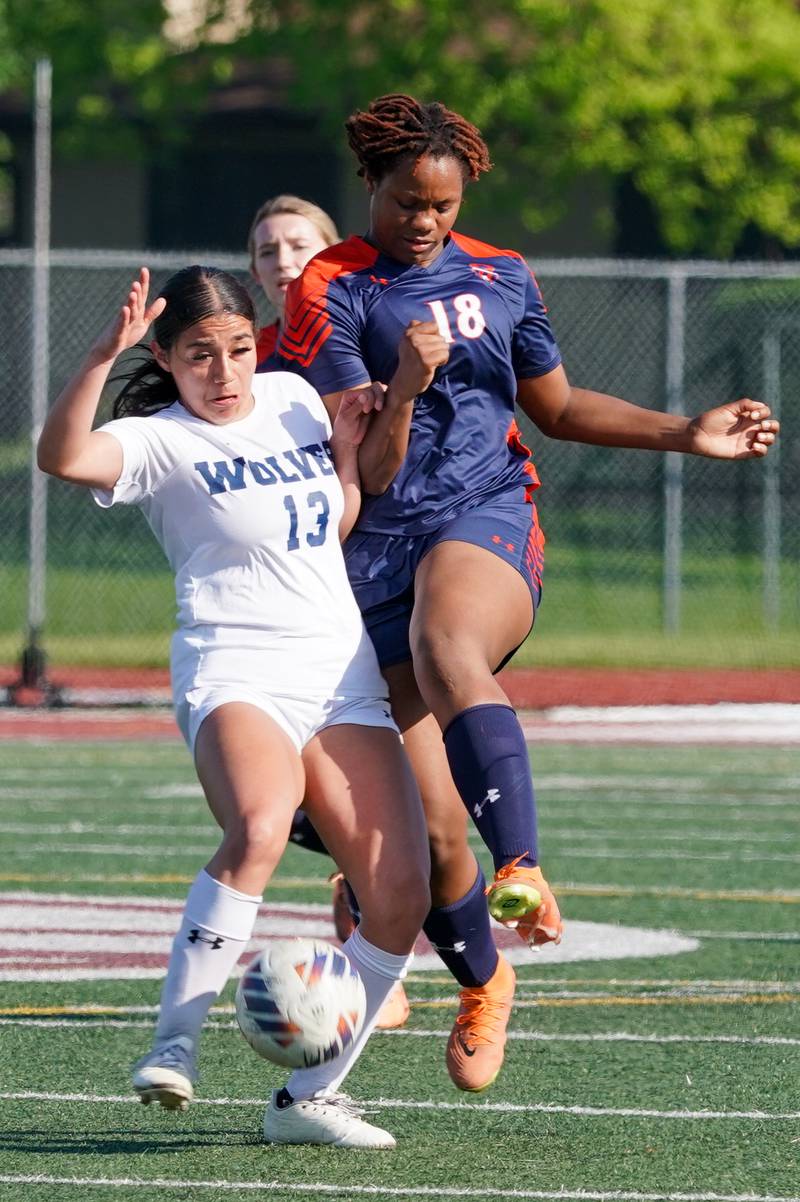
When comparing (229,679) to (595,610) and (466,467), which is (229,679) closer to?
(466,467)

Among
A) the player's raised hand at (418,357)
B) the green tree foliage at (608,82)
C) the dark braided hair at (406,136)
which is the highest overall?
the green tree foliage at (608,82)

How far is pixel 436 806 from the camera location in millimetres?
4957

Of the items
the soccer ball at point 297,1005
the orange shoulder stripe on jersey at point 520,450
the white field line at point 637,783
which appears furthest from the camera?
the white field line at point 637,783

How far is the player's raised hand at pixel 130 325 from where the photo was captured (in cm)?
438

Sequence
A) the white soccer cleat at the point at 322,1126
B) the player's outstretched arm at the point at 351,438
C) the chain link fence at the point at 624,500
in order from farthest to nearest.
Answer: the chain link fence at the point at 624,500, the player's outstretched arm at the point at 351,438, the white soccer cleat at the point at 322,1126

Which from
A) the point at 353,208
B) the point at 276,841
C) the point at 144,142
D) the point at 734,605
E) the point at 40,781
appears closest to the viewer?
the point at 276,841

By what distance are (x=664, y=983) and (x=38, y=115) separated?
29.6ft

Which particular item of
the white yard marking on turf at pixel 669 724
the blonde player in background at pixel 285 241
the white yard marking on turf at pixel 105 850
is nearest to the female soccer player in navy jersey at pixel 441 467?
the blonde player in background at pixel 285 241

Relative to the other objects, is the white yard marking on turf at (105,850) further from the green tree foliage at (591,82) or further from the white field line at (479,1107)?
the green tree foliage at (591,82)

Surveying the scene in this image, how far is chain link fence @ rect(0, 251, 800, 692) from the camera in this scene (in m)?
16.7

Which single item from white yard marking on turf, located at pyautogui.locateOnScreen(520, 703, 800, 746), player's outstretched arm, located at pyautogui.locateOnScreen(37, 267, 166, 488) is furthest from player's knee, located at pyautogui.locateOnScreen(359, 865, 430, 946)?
white yard marking on turf, located at pyautogui.locateOnScreen(520, 703, 800, 746)

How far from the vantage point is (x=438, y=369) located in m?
5.02

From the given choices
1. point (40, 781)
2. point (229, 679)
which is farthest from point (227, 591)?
point (40, 781)

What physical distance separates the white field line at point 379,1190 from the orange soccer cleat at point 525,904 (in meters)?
0.55
